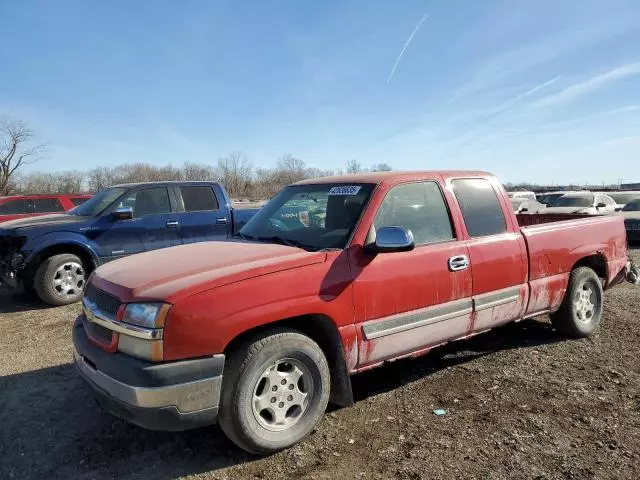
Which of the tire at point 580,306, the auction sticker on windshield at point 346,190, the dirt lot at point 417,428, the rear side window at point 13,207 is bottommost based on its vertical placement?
the dirt lot at point 417,428

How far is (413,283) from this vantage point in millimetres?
3639

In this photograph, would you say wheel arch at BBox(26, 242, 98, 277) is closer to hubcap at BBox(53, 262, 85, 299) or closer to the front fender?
the front fender

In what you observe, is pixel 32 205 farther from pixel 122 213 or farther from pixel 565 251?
pixel 565 251

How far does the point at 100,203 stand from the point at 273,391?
20.8 feet

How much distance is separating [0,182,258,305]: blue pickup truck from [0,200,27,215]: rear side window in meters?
5.83

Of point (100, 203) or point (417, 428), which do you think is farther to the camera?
point (100, 203)

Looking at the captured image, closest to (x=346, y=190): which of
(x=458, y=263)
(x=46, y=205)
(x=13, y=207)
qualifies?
(x=458, y=263)

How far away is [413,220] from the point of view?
388 centimetres

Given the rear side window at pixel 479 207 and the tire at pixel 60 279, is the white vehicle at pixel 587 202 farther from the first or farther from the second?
the tire at pixel 60 279

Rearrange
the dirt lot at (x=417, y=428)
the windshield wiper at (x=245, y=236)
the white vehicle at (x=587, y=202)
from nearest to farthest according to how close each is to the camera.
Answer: the dirt lot at (x=417, y=428) < the windshield wiper at (x=245, y=236) < the white vehicle at (x=587, y=202)

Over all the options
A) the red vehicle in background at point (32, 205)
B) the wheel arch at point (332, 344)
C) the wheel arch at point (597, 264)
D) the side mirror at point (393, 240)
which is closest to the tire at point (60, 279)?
the wheel arch at point (332, 344)

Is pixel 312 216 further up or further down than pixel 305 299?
further up

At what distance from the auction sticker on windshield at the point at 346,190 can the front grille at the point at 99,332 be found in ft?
6.78

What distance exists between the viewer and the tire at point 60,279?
7116 millimetres
